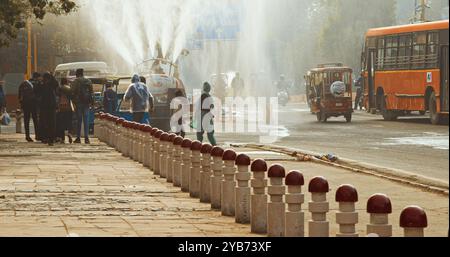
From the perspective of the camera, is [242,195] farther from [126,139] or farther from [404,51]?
[404,51]

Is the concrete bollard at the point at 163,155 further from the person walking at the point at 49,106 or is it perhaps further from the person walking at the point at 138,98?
the person walking at the point at 49,106

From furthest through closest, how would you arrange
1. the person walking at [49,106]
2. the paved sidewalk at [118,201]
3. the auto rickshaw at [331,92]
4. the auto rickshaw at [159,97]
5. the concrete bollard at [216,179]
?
1. the auto rickshaw at [331,92]
2. the auto rickshaw at [159,97]
3. the person walking at [49,106]
4. the concrete bollard at [216,179]
5. the paved sidewalk at [118,201]

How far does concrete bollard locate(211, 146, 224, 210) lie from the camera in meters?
15.4

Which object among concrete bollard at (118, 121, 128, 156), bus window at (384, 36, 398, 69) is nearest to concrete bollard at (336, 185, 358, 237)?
concrete bollard at (118, 121, 128, 156)

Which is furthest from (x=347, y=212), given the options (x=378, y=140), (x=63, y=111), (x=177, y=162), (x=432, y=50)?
(x=432, y=50)

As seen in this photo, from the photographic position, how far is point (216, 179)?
51.1 feet

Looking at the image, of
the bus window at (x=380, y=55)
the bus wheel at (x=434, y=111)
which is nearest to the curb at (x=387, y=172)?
the bus wheel at (x=434, y=111)

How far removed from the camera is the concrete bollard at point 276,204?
1223 centimetres

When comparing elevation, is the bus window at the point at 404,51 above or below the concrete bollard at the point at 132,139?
above

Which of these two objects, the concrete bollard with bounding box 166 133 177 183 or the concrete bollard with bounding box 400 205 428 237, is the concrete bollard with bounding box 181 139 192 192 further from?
the concrete bollard with bounding box 400 205 428 237

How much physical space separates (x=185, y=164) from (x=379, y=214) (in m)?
9.44

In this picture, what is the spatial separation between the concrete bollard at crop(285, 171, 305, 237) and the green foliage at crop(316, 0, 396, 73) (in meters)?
91.5

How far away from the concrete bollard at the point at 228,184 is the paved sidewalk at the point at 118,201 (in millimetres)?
178
